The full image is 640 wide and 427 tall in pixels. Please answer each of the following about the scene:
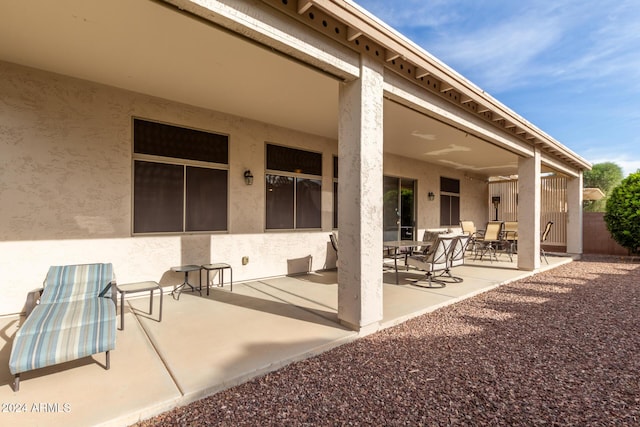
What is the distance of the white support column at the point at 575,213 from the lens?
9.68m

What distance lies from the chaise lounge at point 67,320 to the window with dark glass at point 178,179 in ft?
4.25

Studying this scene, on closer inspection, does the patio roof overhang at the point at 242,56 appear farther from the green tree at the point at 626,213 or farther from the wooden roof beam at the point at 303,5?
the green tree at the point at 626,213

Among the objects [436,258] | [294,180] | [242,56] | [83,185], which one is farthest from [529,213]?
[83,185]

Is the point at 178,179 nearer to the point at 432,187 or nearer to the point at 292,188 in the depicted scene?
the point at 292,188

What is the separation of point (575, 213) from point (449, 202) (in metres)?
3.80

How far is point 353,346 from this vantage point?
2885mm

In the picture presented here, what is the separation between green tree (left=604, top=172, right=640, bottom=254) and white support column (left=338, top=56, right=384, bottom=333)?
10.2 m

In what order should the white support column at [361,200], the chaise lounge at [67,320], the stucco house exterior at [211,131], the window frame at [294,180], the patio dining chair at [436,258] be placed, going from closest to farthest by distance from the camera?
1. the chaise lounge at [67,320]
2. the stucco house exterior at [211,131]
3. the white support column at [361,200]
4. the patio dining chair at [436,258]
5. the window frame at [294,180]

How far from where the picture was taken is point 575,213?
973 centimetres

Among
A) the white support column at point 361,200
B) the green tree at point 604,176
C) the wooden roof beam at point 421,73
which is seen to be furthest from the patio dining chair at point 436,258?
the green tree at point 604,176

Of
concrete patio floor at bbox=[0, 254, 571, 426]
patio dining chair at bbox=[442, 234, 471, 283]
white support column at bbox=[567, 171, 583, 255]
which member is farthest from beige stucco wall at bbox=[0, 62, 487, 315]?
white support column at bbox=[567, 171, 583, 255]

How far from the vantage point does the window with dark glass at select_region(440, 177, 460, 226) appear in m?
10.5

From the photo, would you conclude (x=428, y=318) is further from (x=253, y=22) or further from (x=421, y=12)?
(x=421, y=12)

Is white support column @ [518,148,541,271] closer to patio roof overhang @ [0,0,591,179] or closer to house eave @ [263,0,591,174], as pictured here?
house eave @ [263,0,591,174]
